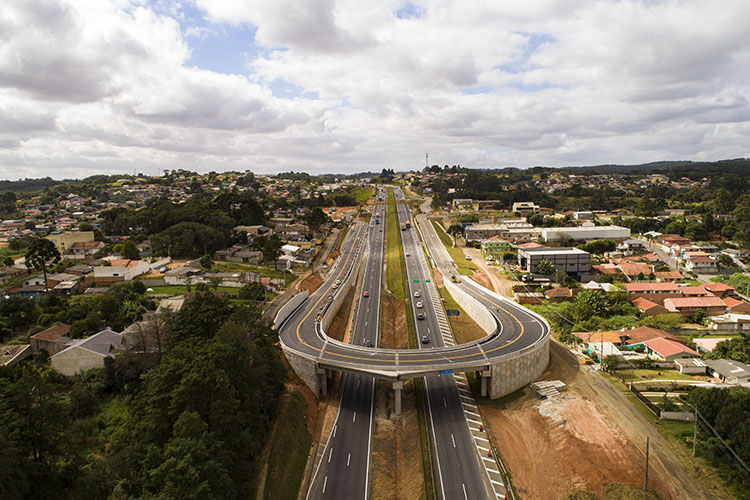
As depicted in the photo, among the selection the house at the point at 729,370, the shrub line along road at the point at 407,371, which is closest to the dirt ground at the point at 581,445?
the shrub line along road at the point at 407,371

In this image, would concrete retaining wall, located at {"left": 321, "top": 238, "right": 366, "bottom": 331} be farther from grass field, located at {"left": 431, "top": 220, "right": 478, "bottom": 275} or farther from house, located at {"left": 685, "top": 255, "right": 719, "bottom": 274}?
house, located at {"left": 685, "top": 255, "right": 719, "bottom": 274}

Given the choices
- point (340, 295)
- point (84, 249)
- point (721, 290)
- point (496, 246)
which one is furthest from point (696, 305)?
point (84, 249)

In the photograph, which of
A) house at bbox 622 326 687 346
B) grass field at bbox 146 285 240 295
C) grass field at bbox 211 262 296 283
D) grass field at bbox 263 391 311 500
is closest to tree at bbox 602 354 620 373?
house at bbox 622 326 687 346

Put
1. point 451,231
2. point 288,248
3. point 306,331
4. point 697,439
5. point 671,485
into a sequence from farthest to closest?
point 451,231
point 288,248
point 306,331
point 697,439
point 671,485

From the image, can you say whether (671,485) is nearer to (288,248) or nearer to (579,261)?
(579,261)

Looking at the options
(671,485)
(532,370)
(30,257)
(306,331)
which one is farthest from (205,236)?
(671,485)

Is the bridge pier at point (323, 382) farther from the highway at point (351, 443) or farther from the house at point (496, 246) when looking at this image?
the house at point (496, 246)
